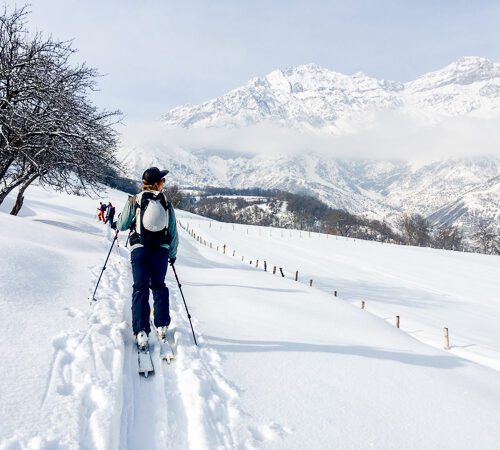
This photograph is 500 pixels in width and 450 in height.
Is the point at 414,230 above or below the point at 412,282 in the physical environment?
above

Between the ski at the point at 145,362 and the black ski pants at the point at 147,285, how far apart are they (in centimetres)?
34

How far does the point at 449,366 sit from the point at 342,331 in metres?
2.01

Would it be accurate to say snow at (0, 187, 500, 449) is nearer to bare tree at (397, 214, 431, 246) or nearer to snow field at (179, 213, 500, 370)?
snow field at (179, 213, 500, 370)

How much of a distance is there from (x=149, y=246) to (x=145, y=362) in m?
1.60

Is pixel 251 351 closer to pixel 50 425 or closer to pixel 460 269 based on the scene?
pixel 50 425

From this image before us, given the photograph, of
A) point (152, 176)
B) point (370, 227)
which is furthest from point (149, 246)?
point (370, 227)

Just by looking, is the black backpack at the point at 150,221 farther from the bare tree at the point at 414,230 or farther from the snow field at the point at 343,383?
the bare tree at the point at 414,230

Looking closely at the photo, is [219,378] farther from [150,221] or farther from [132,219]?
[132,219]

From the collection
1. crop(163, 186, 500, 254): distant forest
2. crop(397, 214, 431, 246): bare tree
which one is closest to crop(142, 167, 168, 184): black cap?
crop(163, 186, 500, 254): distant forest

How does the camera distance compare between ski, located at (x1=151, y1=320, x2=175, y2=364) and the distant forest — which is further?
the distant forest

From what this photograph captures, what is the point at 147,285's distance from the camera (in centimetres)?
547

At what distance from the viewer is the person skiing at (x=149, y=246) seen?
5395 mm

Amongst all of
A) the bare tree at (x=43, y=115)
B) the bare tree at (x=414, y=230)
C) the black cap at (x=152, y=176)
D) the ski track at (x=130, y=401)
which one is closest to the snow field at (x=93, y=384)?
the ski track at (x=130, y=401)

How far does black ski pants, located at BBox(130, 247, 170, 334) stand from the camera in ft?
17.6
